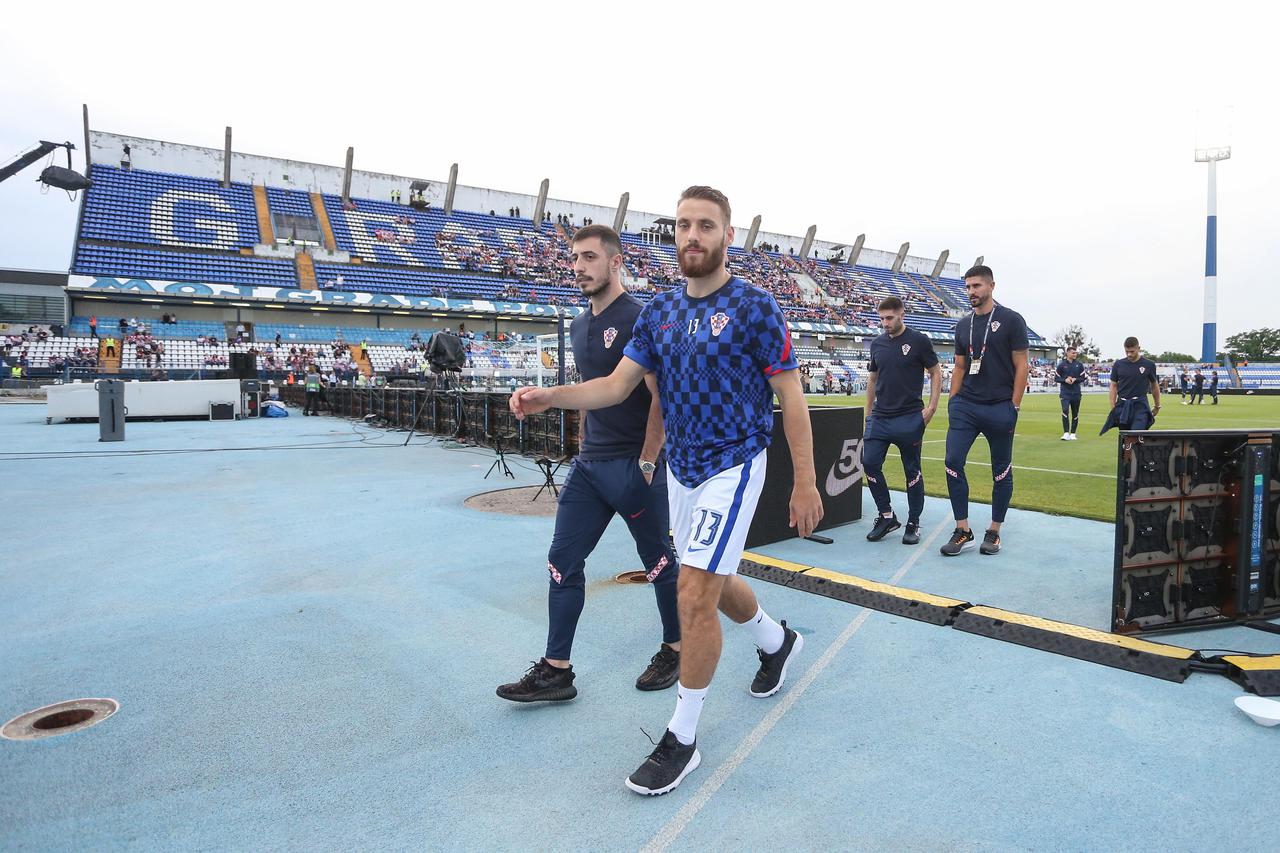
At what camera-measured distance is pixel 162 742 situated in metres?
2.59

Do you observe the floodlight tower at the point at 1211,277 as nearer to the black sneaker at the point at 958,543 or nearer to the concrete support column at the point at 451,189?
the concrete support column at the point at 451,189

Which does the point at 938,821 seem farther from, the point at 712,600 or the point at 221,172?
the point at 221,172

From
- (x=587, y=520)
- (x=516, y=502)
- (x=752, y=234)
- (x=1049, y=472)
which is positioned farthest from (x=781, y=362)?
(x=752, y=234)

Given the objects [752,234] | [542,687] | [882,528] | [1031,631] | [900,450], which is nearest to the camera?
[542,687]

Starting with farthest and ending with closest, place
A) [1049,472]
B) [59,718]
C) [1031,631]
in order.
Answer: [1049,472] → [1031,631] → [59,718]

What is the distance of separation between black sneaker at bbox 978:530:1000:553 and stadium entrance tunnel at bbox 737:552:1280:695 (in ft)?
4.37

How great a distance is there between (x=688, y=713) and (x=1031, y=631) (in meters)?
2.20

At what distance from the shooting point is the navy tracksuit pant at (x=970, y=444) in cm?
522

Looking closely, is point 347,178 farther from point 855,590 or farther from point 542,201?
point 855,590

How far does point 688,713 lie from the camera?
240 cm

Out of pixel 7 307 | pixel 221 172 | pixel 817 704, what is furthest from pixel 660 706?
pixel 7 307

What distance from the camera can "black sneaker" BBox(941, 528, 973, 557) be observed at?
5.18m

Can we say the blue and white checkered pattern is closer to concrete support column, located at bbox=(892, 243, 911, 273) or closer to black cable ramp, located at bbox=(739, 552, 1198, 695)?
black cable ramp, located at bbox=(739, 552, 1198, 695)

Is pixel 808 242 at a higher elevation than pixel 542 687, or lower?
higher
